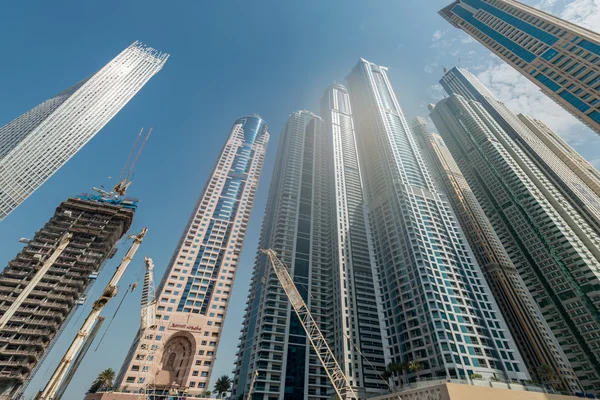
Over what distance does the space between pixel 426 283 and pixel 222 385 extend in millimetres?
70946

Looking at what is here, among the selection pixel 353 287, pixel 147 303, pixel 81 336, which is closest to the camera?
pixel 81 336

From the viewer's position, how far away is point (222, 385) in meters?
89.9

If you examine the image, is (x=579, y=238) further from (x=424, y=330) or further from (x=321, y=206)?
(x=321, y=206)

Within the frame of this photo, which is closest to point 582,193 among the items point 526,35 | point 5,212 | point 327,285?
point 526,35

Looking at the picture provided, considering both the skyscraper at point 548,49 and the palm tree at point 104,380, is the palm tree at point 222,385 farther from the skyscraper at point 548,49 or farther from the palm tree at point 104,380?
the skyscraper at point 548,49

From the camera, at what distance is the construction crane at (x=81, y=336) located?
79.1 feet

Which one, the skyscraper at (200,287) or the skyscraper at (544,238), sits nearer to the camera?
the skyscraper at (200,287)

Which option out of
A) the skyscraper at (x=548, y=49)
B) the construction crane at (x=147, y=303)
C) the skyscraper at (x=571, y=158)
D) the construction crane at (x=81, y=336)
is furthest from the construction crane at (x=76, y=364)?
the skyscraper at (x=571, y=158)

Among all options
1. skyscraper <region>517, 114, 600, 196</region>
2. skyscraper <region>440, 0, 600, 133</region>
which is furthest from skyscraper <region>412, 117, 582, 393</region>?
skyscraper <region>440, 0, 600, 133</region>

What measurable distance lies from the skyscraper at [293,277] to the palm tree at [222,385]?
5083mm

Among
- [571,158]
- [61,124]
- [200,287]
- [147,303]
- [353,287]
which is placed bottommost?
[147,303]

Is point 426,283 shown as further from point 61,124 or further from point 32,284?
point 61,124

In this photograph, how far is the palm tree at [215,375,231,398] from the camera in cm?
8931

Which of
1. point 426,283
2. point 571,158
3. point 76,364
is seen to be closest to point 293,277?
point 426,283
